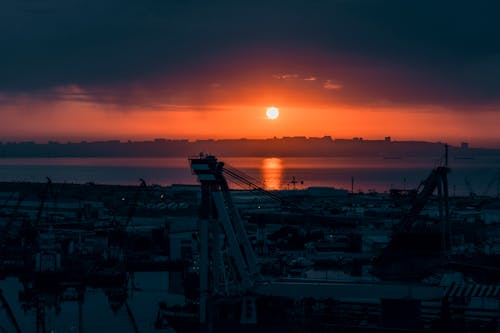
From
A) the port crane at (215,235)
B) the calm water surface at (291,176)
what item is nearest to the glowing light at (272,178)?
the calm water surface at (291,176)

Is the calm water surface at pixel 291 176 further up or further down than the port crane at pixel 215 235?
further up

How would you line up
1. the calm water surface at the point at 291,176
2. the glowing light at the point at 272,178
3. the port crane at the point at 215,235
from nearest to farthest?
the port crane at the point at 215,235
the glowing light at the point at 272,178
the calm water surface at the point at 291,176

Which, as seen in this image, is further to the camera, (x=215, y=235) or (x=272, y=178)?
(x=272, y=178)

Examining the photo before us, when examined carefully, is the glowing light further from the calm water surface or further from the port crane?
the port crane

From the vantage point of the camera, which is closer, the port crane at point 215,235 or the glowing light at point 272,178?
the port crane at point 215,235

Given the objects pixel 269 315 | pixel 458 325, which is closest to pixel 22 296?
pixel 269 315

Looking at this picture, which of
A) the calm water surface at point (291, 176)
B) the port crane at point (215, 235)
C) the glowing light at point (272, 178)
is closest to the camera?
the port crane at point (215, 235)

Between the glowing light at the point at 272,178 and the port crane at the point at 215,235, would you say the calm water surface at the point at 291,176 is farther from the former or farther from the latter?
the port crane at the point at 215,235

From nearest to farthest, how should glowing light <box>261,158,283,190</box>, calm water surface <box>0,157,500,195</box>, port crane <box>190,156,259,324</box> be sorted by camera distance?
port crane <box>190,156,259,324</box>, glowing light <box>261,158,283,190</box>, calm water surface <box>0,157,500,195</box>

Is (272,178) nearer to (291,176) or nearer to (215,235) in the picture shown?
(291,176)

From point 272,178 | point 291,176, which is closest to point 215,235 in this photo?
point 272,178

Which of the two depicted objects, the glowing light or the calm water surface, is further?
the calm water surface

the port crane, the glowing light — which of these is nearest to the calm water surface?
the glowing light
